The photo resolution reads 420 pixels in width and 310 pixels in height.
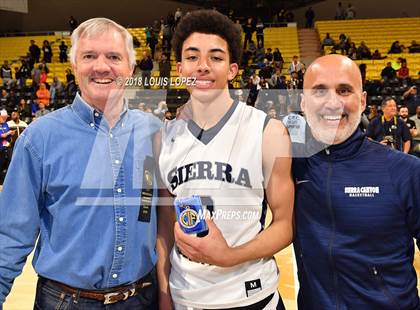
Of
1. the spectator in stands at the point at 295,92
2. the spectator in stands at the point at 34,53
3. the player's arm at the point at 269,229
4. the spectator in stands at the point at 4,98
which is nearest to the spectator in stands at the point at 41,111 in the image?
the spectator in stands at the point at 4,98

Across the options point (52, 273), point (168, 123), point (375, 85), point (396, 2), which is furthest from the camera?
point (396, 2)

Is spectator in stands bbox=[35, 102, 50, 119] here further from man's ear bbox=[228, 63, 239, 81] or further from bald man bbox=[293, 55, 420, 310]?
bald man bbox=[293, 55, 420, 310]

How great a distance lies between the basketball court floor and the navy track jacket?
1.66 m

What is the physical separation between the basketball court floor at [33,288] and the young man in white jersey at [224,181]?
1743mm

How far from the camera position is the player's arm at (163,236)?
1.73m

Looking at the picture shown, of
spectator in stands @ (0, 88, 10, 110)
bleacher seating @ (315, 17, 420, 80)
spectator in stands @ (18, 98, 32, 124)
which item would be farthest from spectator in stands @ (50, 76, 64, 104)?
bleacher seating @ (315, 17, 420, 80)

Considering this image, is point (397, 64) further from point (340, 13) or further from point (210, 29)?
point (210, 29)

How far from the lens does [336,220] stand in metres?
1.66

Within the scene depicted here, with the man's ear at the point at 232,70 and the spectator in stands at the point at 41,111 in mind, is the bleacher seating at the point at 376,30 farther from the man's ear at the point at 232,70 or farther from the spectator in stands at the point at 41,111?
the man's ear at the point at 232,70

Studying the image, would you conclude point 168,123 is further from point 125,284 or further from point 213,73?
point 125,284

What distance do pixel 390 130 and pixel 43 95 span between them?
27.8ft

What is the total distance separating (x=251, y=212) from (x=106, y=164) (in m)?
0.52

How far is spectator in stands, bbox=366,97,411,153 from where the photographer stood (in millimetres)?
6094

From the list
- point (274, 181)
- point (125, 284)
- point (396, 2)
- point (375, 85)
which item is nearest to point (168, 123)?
point (274, 181)
